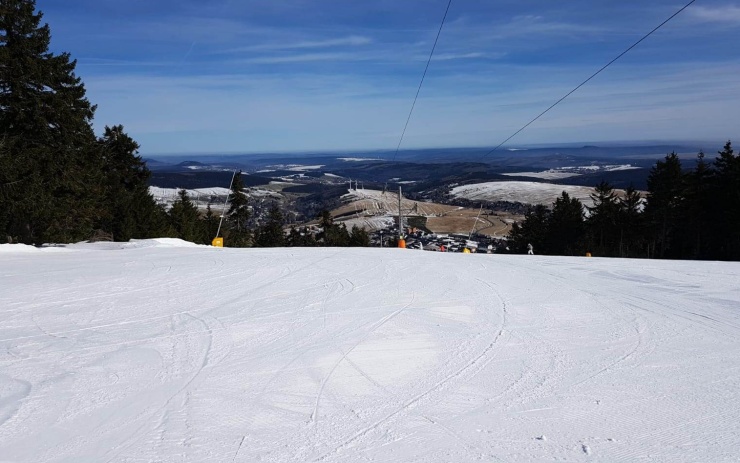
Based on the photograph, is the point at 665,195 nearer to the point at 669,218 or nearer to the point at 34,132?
the point at 669,218

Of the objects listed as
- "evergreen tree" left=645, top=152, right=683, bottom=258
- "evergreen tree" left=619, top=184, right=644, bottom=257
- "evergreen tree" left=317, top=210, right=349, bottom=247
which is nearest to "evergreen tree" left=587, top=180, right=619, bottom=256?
"evergreen tree" left=619, top=184, right=644, bottom=257

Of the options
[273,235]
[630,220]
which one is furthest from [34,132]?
[630,220]

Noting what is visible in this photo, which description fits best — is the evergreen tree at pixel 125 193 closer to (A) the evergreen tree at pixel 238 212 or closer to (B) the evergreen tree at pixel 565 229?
(A) the evergreen tree at pixel 238 212

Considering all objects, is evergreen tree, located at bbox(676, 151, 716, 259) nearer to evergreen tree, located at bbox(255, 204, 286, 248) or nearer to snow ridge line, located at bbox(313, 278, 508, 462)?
snow ridge line, located at bbox(313, 278, 508, 462)

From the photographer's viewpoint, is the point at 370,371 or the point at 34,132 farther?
the point at 34,132

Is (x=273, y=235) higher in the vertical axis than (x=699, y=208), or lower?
lower

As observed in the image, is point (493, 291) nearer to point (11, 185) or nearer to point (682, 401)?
point (682, 401)

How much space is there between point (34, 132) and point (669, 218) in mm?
43688

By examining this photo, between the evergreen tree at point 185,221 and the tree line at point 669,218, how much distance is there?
36725 mm

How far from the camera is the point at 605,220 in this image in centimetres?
5262

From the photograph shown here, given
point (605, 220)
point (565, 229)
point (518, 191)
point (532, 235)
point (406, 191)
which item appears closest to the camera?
point (605, 220)

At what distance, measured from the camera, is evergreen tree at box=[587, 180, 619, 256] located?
171 ft

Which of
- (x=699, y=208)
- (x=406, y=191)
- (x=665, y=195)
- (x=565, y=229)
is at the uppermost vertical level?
(x=665, y=195)

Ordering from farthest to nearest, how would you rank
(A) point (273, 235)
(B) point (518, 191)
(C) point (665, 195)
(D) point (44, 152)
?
(B) point (518, 191), (A) point (273, 235), (C) point (665, 195), (D) point (44, 152)
